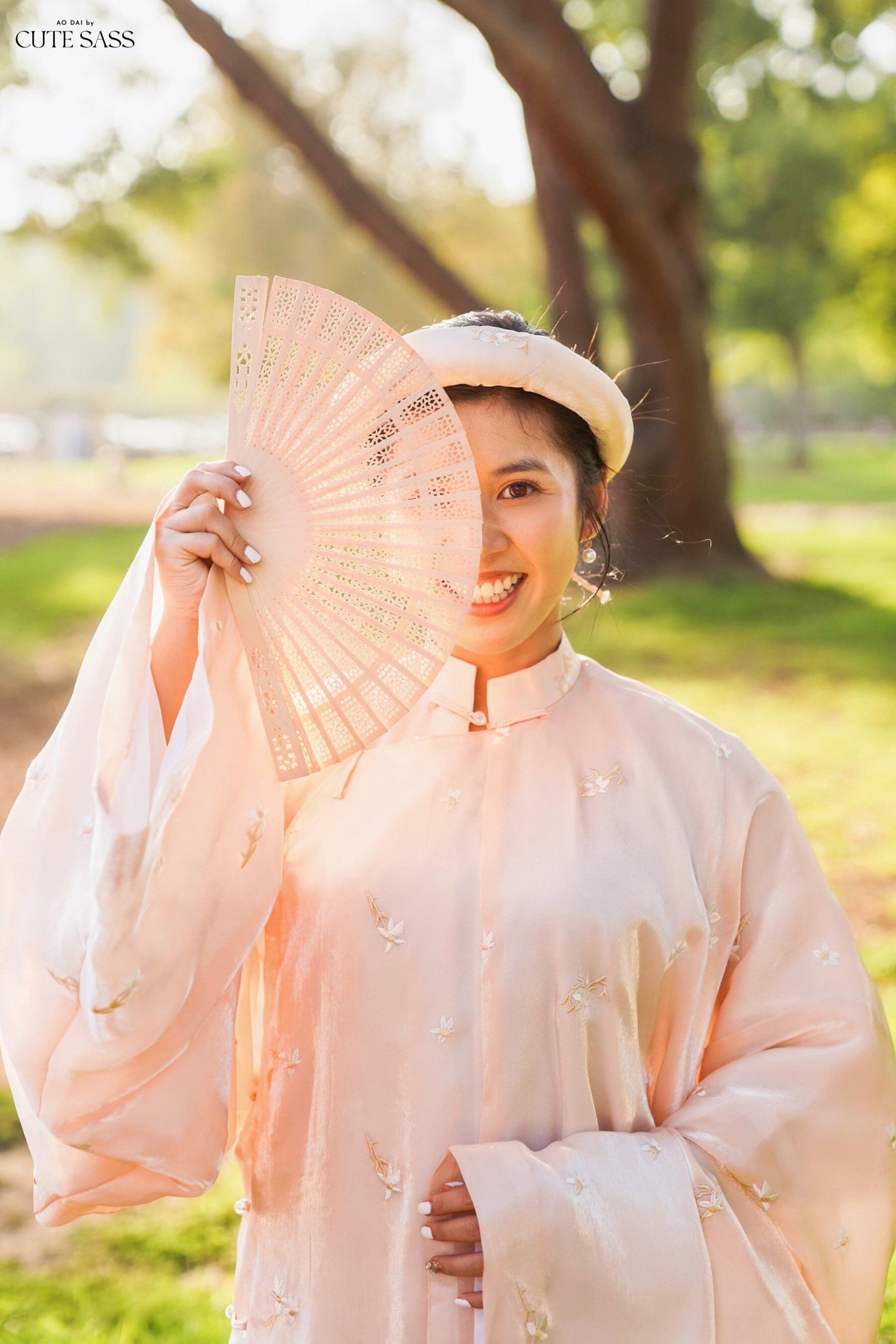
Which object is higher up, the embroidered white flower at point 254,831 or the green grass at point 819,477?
the green grass at point 819,477

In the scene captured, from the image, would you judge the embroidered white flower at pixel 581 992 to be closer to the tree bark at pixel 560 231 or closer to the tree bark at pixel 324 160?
the tree bark at pixel 324 160

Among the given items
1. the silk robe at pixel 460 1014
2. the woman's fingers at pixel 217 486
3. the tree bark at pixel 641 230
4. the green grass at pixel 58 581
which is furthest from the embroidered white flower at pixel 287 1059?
the green grass at pixel 58 581

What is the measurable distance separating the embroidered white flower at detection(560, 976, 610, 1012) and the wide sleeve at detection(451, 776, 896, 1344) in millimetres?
148

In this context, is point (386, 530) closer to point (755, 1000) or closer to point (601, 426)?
point (601, 426)

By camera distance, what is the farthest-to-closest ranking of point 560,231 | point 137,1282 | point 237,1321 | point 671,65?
point 560,231 < point 671,65 < point 137,1282 < point 237,1321

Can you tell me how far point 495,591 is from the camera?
166 centimetres

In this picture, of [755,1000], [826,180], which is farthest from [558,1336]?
[826,180]

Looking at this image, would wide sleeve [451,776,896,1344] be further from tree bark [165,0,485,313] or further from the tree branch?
the tree branch

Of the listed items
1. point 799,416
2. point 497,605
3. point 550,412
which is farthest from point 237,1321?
point 799,416

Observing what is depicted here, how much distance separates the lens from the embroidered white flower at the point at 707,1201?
1.59 meters

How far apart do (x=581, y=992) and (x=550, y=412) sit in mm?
725

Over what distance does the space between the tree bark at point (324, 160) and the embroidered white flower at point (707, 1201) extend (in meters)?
8.30

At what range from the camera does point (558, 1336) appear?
1.54 meters

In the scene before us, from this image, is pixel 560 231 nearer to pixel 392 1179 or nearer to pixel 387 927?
pixel 387 927
